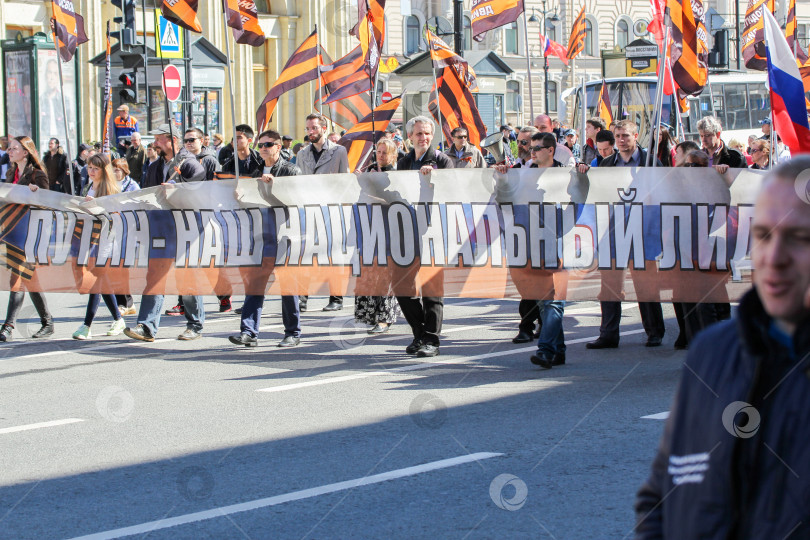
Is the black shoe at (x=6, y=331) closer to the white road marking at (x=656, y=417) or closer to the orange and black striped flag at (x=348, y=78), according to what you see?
the orange and black striped flag at (x=348, y=78)

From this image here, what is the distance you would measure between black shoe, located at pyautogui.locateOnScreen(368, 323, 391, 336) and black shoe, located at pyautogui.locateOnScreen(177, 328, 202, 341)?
1697 mm

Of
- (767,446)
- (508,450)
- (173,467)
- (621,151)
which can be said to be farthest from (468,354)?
(767,446)

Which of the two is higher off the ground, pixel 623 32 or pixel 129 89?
pixel 623 32

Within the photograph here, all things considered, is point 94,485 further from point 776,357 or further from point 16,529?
point 776,357

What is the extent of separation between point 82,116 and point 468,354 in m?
31.3

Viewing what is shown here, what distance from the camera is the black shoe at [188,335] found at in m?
10.6

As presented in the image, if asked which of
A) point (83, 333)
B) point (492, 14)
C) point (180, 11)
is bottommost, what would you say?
point (83, 333)

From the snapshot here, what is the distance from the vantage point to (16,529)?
4.82m

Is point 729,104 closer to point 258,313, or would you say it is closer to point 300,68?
point 300,68

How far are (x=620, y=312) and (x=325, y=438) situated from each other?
162 inches

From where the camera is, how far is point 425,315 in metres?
9.58

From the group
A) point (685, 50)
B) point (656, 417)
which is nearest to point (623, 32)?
point (685, 50)

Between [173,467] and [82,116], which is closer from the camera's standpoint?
[173,467]

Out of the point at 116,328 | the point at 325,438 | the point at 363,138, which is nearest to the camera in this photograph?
the point at 325,438
